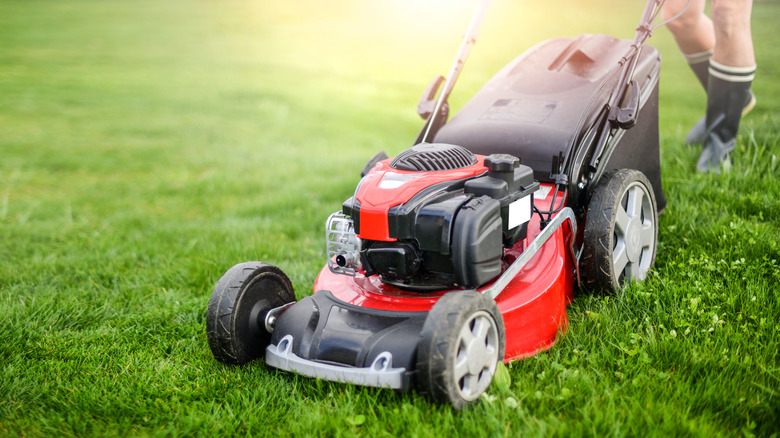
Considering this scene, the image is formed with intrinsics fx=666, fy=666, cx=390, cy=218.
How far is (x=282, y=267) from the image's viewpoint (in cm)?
361

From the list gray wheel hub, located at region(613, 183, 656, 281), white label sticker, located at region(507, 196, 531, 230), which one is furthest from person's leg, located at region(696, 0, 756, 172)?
white label sticker, located at region(507, 196, 531, 230)

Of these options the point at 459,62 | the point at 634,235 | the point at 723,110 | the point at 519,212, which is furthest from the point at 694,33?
the point at 519,212

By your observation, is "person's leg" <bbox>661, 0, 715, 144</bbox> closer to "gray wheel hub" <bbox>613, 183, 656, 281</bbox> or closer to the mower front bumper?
"gray wheel hub" <bbox>613, 183, 656, 281</bbox>

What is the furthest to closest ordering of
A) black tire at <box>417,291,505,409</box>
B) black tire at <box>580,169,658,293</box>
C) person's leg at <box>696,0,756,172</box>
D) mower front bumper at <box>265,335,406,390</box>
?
person's leg at <box>696,0,756,172</box> < black tire at <box>580,169,658,293</box> < mower front bumper at <box>265,335,406,390</box> < black tire at <box>417,291,505,409</box>

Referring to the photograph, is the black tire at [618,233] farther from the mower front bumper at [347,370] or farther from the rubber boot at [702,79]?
the rubber boot at [702,79]

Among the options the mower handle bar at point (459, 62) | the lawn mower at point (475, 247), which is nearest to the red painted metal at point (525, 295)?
the lawn mower at point (475, 247)

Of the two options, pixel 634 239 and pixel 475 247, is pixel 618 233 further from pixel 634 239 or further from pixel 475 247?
pixel 475 247

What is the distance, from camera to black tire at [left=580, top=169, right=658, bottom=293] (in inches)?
104

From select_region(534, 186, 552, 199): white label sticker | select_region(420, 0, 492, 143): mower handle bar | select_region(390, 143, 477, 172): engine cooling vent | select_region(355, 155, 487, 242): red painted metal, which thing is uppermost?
select_region(420, 0, 492, 143): mower handle bar

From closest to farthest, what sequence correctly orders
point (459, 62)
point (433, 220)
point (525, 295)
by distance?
point (433, 220)
point (525, 295)
point (459, 62)

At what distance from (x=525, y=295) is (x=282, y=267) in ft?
5.32

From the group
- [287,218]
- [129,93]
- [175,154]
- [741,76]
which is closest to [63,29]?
[129,93]

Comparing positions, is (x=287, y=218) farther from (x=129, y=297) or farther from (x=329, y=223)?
(x=329, y=223)

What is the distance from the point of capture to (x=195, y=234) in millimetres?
4316
